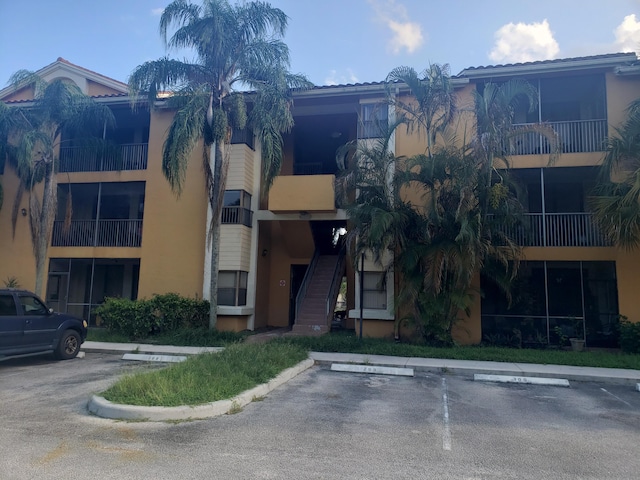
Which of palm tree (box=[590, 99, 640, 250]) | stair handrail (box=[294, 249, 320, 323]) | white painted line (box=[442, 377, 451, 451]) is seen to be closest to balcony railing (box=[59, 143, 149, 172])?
stair handrail (box=[294, 249, 320, 323])

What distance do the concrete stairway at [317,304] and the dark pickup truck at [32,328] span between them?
261 inches

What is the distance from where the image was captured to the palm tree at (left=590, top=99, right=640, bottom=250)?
11.9 meters

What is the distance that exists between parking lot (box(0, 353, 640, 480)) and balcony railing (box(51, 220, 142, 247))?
9.34 m

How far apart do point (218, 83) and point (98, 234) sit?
24.9 feet

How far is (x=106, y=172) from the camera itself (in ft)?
60.0

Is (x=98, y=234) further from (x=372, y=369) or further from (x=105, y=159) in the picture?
(x=372, y=369)

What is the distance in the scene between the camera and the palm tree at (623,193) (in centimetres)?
1193

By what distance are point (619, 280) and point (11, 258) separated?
2067 cm

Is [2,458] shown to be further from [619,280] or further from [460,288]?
[619,280]

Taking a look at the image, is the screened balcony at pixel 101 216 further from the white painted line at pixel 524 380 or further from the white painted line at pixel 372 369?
the white painted line at pixel 524 380

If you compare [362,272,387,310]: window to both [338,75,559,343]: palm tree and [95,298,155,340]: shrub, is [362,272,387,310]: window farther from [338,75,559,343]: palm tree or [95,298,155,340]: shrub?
[95,298,155,340]: shrub

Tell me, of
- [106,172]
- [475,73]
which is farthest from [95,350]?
[475,73]

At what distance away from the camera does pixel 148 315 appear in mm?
15266

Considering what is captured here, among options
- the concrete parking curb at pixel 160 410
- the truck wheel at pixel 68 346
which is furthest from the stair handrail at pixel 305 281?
the concrete parking curb at pixel 160 410
